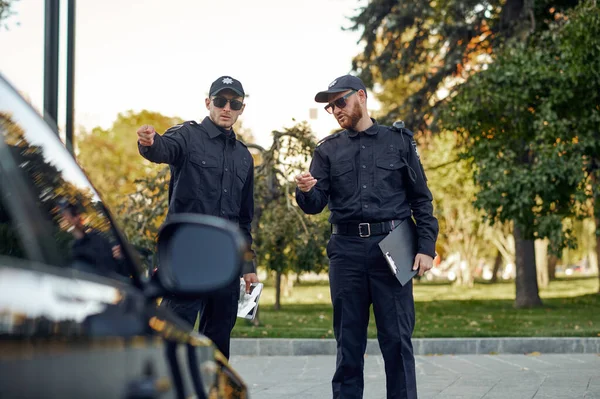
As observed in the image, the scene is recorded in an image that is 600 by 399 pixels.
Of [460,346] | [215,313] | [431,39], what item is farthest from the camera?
[431,39]

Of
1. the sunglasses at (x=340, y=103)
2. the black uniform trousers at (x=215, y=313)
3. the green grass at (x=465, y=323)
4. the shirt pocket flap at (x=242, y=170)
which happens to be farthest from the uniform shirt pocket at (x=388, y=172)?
the green grass at (x=465, y=323)

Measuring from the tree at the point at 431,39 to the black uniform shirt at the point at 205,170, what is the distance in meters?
16.4

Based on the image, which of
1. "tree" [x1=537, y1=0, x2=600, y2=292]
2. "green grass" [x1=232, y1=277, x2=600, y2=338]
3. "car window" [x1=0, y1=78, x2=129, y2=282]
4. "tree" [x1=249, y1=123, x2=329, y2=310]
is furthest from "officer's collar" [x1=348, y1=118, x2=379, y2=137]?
"tree" [x1=537, y1=0, x2=600, y2=292]

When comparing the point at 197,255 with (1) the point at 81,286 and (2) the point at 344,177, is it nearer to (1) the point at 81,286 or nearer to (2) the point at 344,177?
(1) the point at 81,286

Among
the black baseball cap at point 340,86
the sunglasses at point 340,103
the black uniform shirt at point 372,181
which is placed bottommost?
the black uniform shirt at point 372,181

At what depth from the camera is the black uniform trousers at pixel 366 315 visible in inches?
211

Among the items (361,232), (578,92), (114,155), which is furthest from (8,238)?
(114,155)

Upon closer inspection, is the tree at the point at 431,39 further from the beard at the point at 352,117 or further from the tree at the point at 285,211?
the beard at the point at 352,117

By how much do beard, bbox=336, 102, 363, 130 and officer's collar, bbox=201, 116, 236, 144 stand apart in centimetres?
66

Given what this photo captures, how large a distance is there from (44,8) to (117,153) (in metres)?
47.1

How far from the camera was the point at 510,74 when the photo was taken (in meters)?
17.9

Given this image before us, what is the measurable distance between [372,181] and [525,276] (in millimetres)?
17496

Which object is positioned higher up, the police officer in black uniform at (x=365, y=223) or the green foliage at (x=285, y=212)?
the green foliage at (x=285, y=212)

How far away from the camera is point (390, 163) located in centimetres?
548
